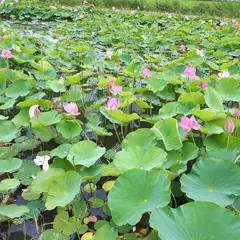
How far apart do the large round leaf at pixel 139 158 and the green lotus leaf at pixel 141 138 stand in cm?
24

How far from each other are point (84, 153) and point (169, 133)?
45 cm

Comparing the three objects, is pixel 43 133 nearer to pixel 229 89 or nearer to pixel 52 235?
pixel 52 235

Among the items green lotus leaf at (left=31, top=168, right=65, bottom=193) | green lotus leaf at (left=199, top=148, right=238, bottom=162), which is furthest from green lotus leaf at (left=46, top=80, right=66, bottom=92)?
green lotus leaf at (left=199, top=148, right=238, bottom=162)

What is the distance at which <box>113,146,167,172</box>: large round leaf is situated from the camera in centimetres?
137

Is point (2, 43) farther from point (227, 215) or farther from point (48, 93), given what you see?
point (227, 215)

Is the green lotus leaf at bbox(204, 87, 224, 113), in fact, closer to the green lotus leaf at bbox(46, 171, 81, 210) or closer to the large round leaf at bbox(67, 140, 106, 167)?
the large round leaf at bbox(67, 140, 106, 167)

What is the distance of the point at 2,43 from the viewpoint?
3.42m

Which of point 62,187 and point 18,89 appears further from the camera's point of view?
point 18,89

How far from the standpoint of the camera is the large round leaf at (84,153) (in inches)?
58.7

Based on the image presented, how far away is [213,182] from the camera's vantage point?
4.07 ft

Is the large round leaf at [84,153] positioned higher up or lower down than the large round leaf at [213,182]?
lower down

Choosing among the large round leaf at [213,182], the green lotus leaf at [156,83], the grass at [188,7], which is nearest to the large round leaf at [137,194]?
the large round leaf at [213,182]

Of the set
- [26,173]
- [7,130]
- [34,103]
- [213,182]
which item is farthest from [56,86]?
[213,182]

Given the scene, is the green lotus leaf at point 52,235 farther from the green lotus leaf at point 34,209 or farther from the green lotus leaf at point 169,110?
the green lotus leaf at point 169,110
